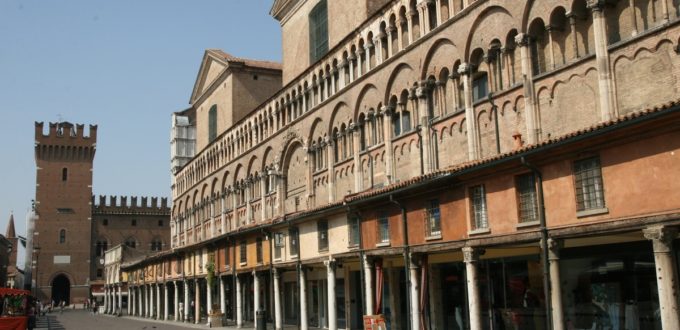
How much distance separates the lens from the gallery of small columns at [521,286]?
14922 millimetres

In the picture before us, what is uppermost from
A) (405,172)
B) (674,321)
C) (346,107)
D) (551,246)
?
(346,107)

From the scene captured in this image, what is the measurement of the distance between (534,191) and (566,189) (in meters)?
1.18

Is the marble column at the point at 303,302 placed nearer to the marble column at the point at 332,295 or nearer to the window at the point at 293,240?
the window at the point at 293,240

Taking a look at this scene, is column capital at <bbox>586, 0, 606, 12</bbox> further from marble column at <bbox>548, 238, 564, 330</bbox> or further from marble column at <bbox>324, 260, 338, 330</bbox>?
marble column at <bbox>324, 260, 338, 330</bbox>

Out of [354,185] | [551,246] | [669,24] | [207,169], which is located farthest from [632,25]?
[207,169]

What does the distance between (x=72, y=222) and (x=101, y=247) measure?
6.09m

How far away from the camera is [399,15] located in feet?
92.0

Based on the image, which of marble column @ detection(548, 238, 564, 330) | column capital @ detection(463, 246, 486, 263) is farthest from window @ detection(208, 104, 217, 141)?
marble column @ detection(548, 238, 564, 330)

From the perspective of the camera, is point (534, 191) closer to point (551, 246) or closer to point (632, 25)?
point (551, 246)

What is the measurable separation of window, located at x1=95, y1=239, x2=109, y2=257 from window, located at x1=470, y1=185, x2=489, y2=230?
287 feet

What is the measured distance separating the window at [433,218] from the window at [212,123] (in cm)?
3923

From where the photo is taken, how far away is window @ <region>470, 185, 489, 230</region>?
1764 cm

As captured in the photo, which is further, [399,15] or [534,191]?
[399,15]

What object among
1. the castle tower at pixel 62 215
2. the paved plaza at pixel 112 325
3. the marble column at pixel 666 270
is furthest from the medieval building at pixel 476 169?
the castle tower at pixel 62 215
